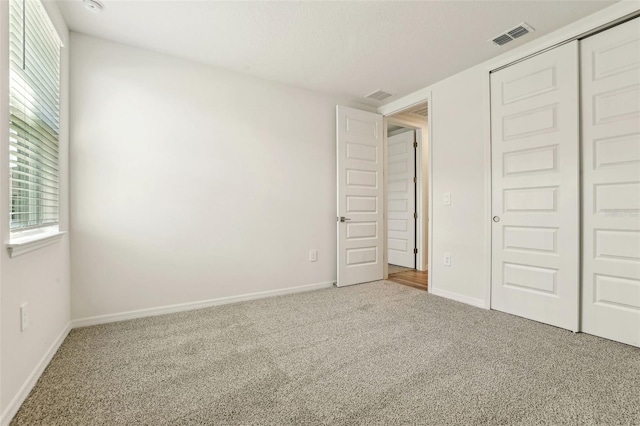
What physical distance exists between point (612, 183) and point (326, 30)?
8.19ft

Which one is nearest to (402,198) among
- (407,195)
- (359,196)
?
(407,195)

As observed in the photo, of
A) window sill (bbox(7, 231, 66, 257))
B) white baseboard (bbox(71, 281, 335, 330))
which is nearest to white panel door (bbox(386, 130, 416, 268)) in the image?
white baseboard (bbox(71, 281, 335, 330))

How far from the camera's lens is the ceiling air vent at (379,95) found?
3.66 metres

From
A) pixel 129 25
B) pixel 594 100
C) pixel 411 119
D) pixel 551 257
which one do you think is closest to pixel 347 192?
pixel 411 119

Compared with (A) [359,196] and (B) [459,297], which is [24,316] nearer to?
Answer: (A) [359,196]

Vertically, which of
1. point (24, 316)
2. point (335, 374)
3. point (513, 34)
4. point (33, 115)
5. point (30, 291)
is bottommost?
point (335, 374)

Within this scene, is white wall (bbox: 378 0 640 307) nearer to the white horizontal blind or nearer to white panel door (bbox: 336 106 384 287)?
white panel door (bbox: 336 106 384 287)

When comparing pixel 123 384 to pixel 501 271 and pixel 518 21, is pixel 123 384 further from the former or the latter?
pixel 518 21

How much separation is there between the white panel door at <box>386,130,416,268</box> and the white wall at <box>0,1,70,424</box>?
438 centimetres

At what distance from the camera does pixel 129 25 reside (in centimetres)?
230

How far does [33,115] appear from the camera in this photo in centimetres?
173

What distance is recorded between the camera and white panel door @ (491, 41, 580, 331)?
2.31 meters

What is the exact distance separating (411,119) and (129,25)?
3732mm

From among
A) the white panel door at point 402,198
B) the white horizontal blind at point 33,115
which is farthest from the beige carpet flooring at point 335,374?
the white panel door at point 402,198
